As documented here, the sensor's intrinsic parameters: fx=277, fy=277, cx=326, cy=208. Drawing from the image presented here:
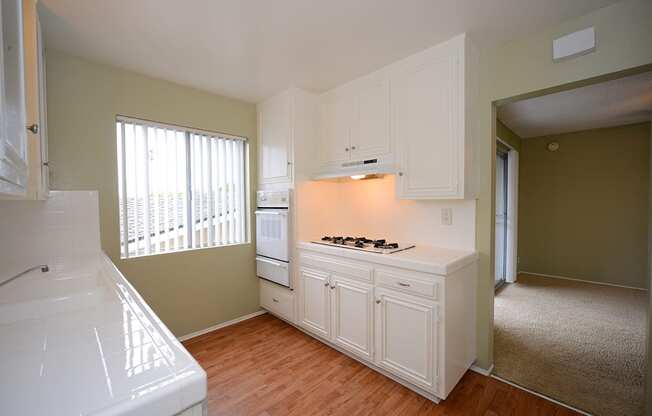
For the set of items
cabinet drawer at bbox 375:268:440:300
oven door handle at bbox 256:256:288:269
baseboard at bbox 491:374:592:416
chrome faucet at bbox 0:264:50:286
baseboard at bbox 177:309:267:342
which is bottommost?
baseboard at bbox 491:374:592:416

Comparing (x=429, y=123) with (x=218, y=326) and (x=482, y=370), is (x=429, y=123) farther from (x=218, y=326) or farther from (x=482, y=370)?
(x=218, y=326)

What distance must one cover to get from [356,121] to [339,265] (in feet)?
4.25

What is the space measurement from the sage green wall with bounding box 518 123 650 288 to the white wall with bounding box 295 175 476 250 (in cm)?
357

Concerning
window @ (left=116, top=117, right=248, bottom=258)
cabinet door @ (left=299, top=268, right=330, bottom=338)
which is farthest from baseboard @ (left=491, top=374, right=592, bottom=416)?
window @ (left=116, top=117, right=248, bottom=258)

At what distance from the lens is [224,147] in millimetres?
2953

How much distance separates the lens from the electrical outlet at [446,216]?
7.37ft

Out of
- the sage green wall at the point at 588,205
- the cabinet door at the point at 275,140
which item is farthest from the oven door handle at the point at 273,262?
the sage green wall at the point at 588,205

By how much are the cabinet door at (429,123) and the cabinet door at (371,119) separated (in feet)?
0.28

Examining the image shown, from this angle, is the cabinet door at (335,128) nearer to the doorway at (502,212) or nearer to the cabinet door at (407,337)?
the cabinet door at (407,337)

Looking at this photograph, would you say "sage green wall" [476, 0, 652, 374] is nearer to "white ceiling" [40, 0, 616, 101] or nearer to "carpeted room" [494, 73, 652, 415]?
"white ceiling" [40, 0, 616, 101]

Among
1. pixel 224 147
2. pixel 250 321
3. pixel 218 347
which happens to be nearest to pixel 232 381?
pixel 218 347

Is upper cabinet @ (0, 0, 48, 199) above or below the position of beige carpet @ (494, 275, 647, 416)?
above

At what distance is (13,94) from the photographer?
808 mm

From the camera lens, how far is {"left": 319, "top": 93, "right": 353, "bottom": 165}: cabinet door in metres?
2.60
